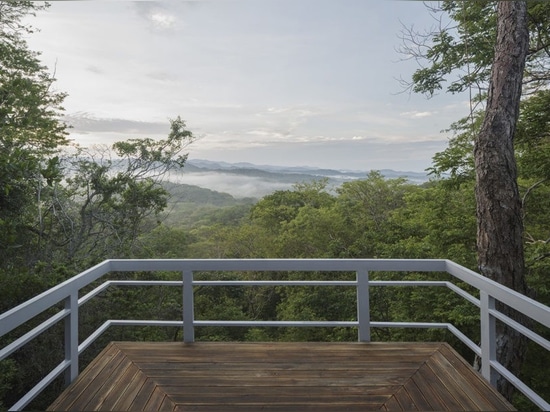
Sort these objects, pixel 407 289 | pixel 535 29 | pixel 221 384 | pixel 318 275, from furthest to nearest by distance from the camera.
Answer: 1. pixel 318 275
2. pixel 407 289
3. pixel 535 29
4. pixel 221 384

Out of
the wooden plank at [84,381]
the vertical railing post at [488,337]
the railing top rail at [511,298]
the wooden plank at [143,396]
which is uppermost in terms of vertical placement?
the railing top rail at [511,298]

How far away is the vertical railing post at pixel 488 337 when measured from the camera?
8.39ft

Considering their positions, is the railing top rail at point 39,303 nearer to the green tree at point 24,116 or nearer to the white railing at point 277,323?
the white railing at point 277,323

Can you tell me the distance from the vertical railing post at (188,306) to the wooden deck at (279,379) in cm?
11

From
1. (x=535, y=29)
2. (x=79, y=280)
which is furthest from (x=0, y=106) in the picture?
(x=535, y=29)

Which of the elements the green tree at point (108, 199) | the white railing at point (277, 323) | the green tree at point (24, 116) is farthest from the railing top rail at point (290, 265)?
the green tree at point (108, 199)

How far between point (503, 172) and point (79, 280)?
3894 millimetres

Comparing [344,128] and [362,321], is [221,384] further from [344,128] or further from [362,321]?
[344,128]

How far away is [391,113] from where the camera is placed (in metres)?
11.4

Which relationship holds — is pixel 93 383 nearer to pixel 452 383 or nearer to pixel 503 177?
pixel 452 383

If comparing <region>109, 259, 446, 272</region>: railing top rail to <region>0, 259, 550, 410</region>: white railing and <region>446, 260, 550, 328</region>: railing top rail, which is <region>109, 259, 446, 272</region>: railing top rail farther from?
<region>446, 260, 550, 328</region>: railing top rail

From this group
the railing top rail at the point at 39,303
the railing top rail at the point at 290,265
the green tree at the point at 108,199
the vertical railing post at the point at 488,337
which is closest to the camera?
the railing top rail at the point at 39,303

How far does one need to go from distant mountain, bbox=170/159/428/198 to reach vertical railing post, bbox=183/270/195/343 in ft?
27.4

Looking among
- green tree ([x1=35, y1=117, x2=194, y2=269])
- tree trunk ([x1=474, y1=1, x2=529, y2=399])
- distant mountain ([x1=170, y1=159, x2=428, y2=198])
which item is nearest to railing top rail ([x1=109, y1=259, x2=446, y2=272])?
tree trunk ([x1=474, y1=1, x2=529, y2=399])
